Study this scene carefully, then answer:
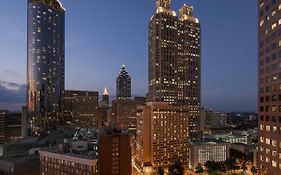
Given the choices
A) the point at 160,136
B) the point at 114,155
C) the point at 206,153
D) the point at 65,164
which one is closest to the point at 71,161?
the point at 65,164

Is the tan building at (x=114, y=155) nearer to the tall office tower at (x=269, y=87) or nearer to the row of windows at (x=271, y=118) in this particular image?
the tall office tower at (x=269, y=87)

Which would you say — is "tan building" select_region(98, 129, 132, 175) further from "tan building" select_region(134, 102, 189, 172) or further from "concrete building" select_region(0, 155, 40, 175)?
"tan building" select_region(134, 102, 189, 172)

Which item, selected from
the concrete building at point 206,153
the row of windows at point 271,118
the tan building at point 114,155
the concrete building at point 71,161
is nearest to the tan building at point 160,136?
the concrete building at point 206,153

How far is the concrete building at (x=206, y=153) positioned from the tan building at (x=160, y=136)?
24.4 feet

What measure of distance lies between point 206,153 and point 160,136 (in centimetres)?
3428

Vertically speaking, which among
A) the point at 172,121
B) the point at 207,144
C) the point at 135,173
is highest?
the point at 172,121

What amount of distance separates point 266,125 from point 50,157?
73535mm

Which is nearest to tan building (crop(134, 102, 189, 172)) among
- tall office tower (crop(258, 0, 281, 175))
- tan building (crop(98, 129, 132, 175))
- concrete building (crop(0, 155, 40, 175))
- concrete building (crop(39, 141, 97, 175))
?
tan building (crop(98, 129, 132, 175))

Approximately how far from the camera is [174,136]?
16288cm

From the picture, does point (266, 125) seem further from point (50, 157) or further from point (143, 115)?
point (143, 115)

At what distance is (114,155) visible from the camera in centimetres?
10775

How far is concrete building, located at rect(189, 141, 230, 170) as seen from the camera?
556ft

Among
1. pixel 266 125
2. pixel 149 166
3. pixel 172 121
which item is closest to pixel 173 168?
pixel 149 166

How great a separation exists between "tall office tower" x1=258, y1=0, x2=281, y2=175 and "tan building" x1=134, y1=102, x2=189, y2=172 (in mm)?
95523
